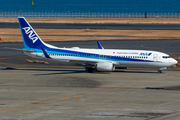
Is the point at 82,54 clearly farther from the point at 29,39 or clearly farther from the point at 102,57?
the point at 29,39

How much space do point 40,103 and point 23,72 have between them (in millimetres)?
22216

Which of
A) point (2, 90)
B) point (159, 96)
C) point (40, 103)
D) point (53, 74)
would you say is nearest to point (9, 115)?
point (40, 103)

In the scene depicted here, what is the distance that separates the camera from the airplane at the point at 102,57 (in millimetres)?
53562

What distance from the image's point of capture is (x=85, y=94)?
3834cm

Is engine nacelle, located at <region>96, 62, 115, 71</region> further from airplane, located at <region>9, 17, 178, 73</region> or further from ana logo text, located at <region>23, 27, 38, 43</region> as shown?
ana logo text, located at <region>23, 27, 38, 43</region>

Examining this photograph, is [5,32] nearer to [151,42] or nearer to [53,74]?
[151,42]

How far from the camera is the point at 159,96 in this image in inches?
1468

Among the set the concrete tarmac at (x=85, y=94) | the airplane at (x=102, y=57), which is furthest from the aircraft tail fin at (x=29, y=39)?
the concrete tarmac at (x=85, y=94)

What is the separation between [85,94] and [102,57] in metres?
17.2

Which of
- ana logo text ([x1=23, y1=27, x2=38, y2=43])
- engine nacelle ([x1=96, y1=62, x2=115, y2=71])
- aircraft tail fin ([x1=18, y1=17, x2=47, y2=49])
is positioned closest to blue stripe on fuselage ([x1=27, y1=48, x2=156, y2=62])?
aircraft tail fin ([x1=18, y1=17, x2=47, y2=49])

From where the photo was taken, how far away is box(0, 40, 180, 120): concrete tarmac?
29.7 metres

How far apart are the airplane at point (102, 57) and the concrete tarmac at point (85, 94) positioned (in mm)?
1568

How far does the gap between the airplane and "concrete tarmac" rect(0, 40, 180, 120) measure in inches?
61.7

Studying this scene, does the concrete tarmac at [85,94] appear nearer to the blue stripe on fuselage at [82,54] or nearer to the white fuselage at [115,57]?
the white fuselage at [115,57]
